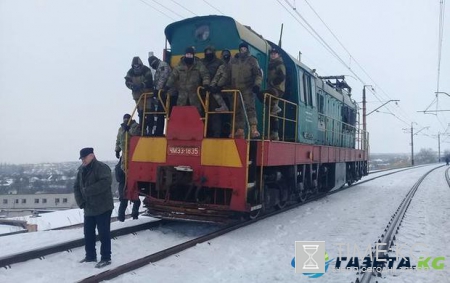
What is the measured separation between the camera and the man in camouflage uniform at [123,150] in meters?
8.33

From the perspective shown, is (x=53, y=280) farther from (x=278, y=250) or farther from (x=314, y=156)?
(x=314, y=156)

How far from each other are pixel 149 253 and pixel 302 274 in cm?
218

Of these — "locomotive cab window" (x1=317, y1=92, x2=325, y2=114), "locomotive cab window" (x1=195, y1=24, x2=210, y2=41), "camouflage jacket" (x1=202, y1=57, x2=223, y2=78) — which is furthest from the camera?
"locomotive cab window" (x1=317, y1=92, x2=325, y2=114)

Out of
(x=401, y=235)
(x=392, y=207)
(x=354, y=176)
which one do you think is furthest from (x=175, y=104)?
(x=354, y=176)

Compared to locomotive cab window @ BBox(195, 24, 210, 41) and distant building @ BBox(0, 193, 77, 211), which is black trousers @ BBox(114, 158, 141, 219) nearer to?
locomotive cab window @ BBox(195, 24, 210, 41)

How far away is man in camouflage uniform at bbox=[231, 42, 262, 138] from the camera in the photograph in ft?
24.7

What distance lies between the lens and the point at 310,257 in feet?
17.7

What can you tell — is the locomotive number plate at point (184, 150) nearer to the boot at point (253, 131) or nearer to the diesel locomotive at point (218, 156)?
the diesel locomotive at point (218, 156)

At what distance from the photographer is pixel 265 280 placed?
463 cm

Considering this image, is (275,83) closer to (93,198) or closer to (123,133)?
(123,133)

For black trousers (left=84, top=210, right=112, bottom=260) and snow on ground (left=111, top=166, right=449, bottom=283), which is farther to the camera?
black trousers (left=84, top=210, right=112, bottom=260)

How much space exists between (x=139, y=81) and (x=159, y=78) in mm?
671

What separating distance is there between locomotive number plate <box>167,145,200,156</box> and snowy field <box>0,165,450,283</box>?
4.61ft

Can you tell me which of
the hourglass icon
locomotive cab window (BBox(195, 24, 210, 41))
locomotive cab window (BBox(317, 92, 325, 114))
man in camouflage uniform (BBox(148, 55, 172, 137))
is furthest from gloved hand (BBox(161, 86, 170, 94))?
Answer: locomotive cab window (BBox(317, 92, 325, 114))
